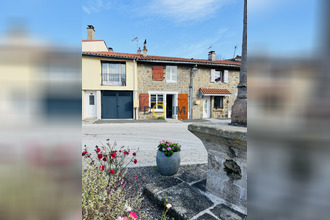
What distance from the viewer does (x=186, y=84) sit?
1365 centimetres

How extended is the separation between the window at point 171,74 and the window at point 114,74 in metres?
3.45

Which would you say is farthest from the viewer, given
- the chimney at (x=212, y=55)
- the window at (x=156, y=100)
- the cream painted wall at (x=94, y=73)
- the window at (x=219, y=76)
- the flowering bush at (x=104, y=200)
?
the chimney at (x=212, y=55)

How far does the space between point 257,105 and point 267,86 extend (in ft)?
0.17

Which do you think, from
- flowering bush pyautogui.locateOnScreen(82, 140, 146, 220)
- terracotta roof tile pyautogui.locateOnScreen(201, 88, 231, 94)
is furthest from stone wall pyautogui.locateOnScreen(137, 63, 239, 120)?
flowering bush pyautogui.locateOnScreen(82, 140, 146, 220)

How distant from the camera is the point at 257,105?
0.42 metres

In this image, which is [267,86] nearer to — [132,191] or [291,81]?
[291,81]

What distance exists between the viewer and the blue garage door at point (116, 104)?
12648 mm

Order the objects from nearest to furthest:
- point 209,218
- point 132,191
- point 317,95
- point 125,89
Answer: point 317,95, point 209,218, point 132,191, point 125,89

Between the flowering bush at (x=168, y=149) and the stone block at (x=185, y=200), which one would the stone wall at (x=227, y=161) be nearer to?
the stone block at (x=185, y=200)

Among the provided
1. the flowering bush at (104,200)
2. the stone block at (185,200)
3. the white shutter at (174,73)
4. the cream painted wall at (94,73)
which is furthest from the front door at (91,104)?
the stone block at (185,200)

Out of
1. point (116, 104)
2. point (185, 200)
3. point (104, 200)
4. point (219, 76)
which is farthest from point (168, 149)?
point (219, 76)

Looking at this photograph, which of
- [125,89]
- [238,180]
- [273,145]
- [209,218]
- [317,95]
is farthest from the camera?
[125,89]

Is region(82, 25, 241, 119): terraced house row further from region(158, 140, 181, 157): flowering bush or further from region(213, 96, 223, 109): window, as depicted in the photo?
region(158, 140, 181, 157): flowering bush

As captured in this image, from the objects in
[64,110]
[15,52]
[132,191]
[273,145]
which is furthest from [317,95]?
[132,191]
